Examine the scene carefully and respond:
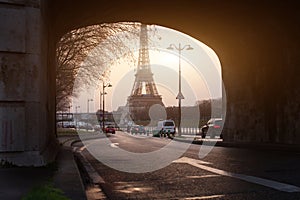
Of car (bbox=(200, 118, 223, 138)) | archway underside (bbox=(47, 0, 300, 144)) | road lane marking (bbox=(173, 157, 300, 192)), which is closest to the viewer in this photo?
road lane marking (bbox=(173, 157, 300, 192))

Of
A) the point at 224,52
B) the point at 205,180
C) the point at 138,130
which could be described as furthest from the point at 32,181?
the point at 138,130

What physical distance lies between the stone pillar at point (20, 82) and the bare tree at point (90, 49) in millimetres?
17114

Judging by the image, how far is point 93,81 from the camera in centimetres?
3472

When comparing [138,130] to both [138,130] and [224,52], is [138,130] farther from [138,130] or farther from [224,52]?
[224,52]

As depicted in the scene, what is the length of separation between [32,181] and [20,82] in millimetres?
2362

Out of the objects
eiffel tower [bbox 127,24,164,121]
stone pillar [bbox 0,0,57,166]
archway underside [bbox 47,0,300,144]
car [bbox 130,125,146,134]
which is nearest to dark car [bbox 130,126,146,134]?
car [bbox 130,125,146,134]

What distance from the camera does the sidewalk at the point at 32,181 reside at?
5.81 meters

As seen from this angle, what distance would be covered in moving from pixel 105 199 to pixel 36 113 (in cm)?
227

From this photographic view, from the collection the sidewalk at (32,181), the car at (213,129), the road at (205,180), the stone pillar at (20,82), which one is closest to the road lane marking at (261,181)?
the road at (205,180)

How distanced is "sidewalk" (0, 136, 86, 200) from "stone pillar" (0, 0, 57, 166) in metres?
0.39

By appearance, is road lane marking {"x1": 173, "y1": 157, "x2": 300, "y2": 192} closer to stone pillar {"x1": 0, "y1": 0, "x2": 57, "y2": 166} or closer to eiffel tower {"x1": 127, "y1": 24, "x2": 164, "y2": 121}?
stone pillar {"x1": 0, "y1": 0, "x2": 57, "y2": 166}

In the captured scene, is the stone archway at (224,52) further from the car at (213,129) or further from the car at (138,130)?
the car at (138,130)

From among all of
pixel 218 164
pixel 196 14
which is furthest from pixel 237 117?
pixel 218 164

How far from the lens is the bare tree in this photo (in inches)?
1048
